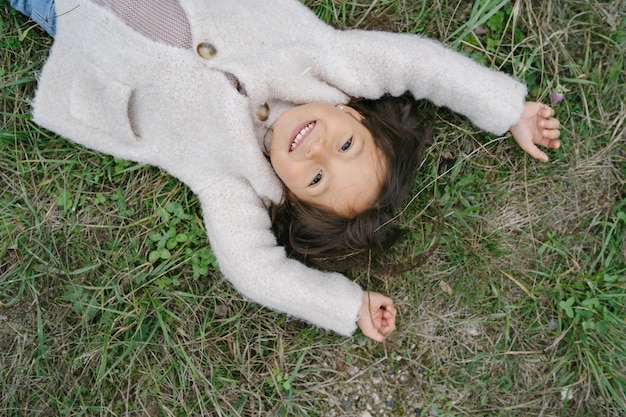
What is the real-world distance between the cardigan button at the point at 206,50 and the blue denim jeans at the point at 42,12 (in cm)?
78

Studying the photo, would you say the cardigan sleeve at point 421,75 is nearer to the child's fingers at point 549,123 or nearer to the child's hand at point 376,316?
the child's fingers at point 549,123

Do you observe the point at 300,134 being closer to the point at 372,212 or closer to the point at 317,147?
the point at 317,147

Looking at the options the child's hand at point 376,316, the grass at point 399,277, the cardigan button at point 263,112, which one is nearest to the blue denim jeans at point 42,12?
the grass at point 399,277

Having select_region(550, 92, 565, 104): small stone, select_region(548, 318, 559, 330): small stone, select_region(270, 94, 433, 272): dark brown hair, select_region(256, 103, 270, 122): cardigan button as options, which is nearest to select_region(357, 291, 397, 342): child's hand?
select_region(270, 94, 433, 272): dark brown hair

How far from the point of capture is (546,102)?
8.45 feet

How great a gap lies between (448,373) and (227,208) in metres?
1.40

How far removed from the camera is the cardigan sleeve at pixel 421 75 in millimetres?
2357

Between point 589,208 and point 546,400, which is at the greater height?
point 589,208

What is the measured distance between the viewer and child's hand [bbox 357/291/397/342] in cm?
249

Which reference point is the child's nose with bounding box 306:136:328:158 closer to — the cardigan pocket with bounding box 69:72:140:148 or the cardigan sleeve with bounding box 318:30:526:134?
the cardigan sleeve with bounding box 318:30:526:134

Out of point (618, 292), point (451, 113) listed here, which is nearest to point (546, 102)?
point (451, 113)

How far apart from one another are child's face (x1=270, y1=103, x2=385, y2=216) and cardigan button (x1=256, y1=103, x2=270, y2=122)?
154mm

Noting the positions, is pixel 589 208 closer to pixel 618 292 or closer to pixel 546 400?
pixel 618 292

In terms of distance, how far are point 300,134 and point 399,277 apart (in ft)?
3.17
